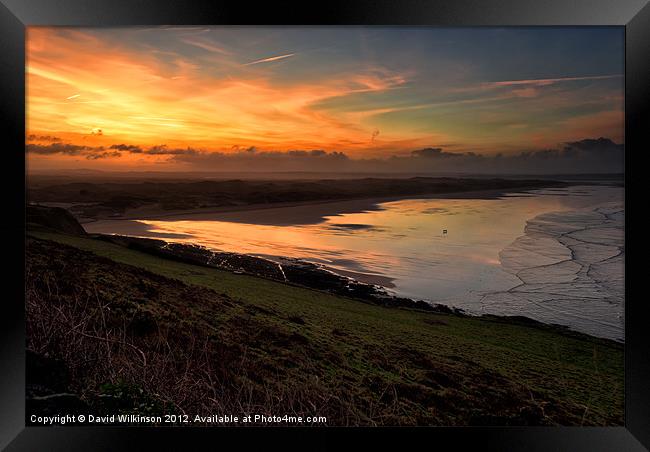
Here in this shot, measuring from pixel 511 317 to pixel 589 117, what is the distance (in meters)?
1.66

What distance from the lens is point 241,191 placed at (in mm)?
3953

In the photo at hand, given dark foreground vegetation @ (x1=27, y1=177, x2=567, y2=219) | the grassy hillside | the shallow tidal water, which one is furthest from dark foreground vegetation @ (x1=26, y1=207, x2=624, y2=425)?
dark foreground vegetation @ (x1=27, y1=177, x2=567, y2=219)

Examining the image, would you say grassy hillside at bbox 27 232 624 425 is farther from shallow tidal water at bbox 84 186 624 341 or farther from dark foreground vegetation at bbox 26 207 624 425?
shallow tidal water at bbox 84 186 624 341

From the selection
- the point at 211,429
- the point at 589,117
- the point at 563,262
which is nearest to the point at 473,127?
the point at 589,117

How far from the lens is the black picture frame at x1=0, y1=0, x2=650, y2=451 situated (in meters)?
3.17

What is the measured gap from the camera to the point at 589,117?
3381 mm

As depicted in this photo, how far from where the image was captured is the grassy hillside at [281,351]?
129 inches

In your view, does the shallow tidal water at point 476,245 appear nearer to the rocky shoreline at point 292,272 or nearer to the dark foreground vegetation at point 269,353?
the rocky shoreline at point 292,272

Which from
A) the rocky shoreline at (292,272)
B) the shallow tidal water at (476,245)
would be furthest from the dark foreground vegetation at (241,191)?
the rocky shoreline at (292,272)

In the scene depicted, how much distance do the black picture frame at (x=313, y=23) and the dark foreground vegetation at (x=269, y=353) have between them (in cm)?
10

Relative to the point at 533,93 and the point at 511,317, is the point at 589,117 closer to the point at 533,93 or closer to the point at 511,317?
the point at 533,93

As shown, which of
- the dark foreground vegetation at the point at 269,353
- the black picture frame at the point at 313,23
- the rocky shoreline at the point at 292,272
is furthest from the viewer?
the rocky shoreline at the point at 292,272

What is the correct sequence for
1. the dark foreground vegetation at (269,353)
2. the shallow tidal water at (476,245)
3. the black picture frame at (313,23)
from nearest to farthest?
1. the black picture frame at (313,23)
2. the dark foreground vegetation at (269,353)
3. the shallow tidal water at (476,245)

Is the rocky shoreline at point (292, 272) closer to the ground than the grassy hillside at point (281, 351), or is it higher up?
higher up
